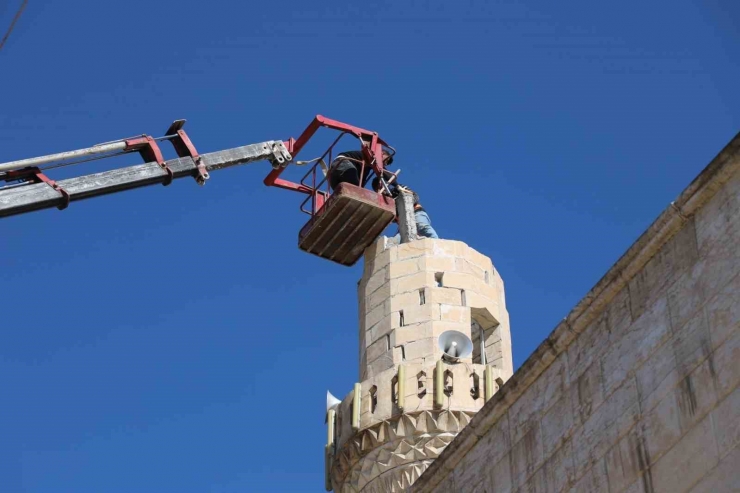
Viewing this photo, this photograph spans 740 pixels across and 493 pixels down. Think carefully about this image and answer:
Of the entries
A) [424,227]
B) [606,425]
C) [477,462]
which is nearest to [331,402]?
[424,227]

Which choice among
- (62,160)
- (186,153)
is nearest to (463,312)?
(186,153)

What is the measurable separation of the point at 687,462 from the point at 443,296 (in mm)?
10000

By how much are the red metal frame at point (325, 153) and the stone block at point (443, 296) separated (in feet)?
9.66

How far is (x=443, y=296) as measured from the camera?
63.0ft

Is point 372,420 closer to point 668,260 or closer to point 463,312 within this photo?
point 463,312

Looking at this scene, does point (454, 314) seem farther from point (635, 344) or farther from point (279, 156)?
point (635, 344)

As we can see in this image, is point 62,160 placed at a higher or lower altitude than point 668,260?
higher

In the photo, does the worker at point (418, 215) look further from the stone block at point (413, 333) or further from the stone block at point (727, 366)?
the stone block at point (727, 366)

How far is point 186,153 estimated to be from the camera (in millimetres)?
19578

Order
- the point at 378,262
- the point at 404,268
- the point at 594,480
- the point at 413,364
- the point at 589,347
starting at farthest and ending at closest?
the point at 378,262, the point at 404,268, the point at 413,364, the point at 589,347, the point at 594,480

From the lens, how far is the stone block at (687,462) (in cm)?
912

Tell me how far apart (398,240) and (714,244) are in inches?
435

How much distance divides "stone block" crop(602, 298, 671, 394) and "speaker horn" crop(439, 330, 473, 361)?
8.16m

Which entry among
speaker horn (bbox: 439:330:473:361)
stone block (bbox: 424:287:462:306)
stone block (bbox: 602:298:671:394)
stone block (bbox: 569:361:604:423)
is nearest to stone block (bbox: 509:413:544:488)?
stone block (bbox: 569:361:604:423)
